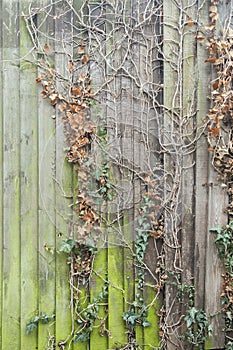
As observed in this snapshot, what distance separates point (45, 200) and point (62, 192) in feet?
0.39

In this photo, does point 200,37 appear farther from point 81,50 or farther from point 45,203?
point 45,203

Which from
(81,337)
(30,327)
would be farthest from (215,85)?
(30,327)

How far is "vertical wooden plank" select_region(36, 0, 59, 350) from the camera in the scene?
319cm

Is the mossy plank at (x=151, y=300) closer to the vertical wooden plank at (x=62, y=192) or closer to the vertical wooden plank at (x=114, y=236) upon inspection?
the vertical wooden plank at (x=114, y=236)

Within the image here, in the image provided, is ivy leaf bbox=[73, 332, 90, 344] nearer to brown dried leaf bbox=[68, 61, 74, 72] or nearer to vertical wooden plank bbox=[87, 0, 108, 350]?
vertical wooden plank bbox=[87, 0, 108, 350]

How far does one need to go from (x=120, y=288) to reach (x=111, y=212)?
502mm

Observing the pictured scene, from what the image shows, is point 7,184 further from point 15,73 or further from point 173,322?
point 173,322

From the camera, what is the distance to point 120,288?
3.30 m

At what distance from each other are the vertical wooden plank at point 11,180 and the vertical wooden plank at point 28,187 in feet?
0.10

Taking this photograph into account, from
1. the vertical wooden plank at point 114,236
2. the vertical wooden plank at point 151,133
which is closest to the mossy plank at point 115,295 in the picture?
the vertical wooden plank at point 114,236

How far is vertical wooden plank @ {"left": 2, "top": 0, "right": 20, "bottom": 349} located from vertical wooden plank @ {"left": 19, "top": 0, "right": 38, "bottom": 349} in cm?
3

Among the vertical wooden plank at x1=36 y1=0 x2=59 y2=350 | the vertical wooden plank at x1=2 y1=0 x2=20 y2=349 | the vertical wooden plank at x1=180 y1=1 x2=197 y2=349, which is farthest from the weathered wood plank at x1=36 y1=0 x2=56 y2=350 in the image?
the vertical wooden plank at x1=180 y1=1 x2=197 y2=349

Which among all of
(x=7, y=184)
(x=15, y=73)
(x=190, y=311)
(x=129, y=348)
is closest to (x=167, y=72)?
(x=15, y=73)

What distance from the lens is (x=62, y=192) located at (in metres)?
3.22
